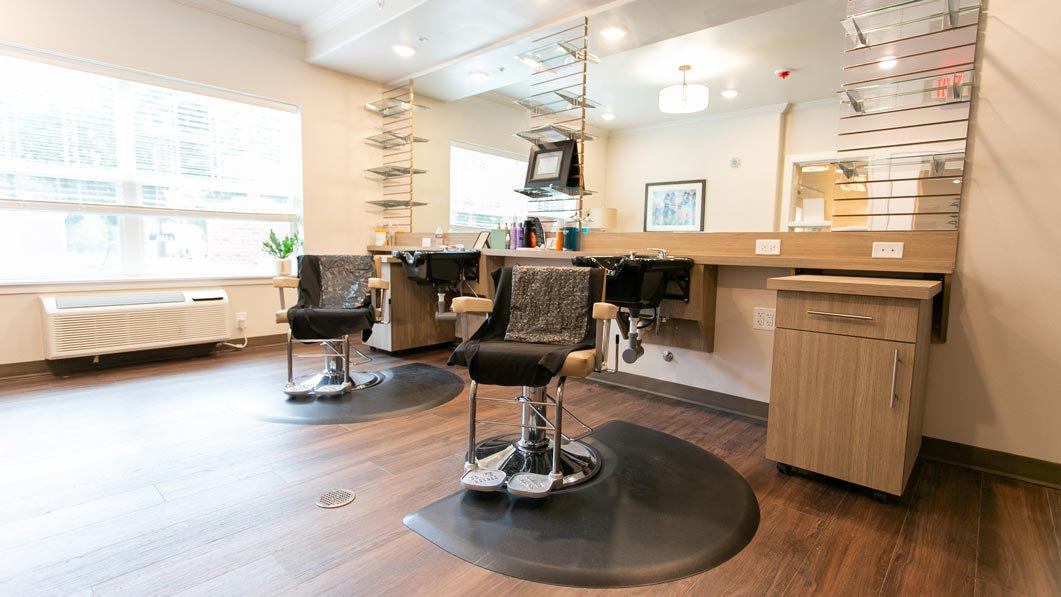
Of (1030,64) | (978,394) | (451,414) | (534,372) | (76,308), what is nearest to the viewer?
(534,372)

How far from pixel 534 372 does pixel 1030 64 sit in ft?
7.63

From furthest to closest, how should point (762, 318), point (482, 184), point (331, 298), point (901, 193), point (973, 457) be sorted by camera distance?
point (482, 184), point (331, 298), point (762, 318), point (901, 193), point (973, 457)

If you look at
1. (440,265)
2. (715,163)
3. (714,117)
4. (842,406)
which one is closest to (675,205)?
(715,163)

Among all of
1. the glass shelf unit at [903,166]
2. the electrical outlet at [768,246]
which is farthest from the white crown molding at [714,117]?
the electrical outlet at [768,246]

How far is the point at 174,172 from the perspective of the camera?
3.85 m

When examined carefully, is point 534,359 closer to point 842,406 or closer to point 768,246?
point 842,406

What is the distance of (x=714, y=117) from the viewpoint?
563 cm

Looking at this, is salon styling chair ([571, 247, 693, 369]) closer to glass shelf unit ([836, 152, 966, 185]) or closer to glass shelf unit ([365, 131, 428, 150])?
glass shelf unit ([836, 152, 966, 185])

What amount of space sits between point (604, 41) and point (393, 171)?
8.07ft

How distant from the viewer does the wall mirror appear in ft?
7.36

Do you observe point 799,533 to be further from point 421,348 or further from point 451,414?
point 421,348

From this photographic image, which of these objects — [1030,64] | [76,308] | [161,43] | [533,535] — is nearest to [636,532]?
[533,535]

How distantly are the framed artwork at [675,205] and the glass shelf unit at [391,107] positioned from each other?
302cm

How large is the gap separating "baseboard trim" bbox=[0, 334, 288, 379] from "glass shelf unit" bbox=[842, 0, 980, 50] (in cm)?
471
